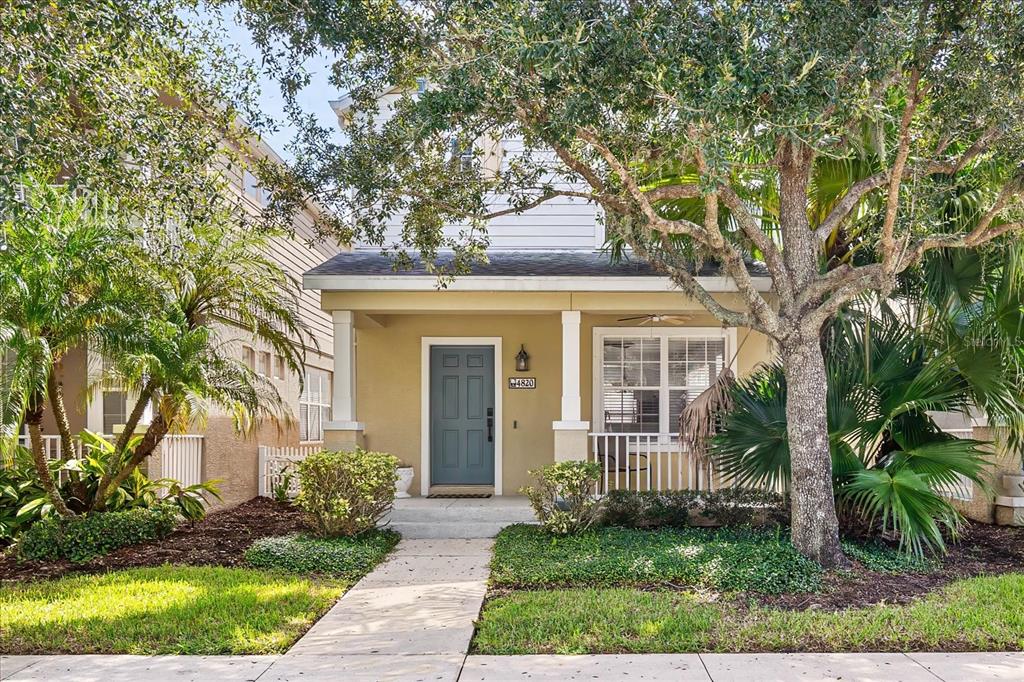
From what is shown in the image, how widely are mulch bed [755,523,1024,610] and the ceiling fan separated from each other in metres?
4.53

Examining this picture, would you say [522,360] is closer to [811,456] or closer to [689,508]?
[689,508]

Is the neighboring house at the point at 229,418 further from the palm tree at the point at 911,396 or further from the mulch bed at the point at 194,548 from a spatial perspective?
the palm tree at the point at 911,396

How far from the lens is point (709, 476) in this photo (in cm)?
1020

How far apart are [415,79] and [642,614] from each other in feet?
18.1

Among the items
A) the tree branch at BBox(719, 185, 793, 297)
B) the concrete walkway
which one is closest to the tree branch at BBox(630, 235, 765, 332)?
the tree branch at BBox(719, 185, 793, 297)

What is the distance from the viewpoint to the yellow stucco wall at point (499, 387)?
1284 centimetres

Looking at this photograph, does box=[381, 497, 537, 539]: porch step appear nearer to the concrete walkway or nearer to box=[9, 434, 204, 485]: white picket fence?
box=[9, 434, 204, 485]: white picket fence

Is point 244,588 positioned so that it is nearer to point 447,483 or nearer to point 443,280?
point 443,280

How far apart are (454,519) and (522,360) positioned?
2928 mm

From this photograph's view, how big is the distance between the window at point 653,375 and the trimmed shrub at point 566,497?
303 centimetres

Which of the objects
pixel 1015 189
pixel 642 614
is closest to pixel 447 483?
pixel 642 614

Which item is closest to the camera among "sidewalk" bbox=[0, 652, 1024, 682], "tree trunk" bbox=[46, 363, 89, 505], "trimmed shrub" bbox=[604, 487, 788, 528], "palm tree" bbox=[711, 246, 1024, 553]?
"sidewalk" bbox=[0, 652, 1024, 682]

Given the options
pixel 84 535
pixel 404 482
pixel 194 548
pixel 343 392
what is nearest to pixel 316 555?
pixel 194 548

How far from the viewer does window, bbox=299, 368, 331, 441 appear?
15.7 metres
